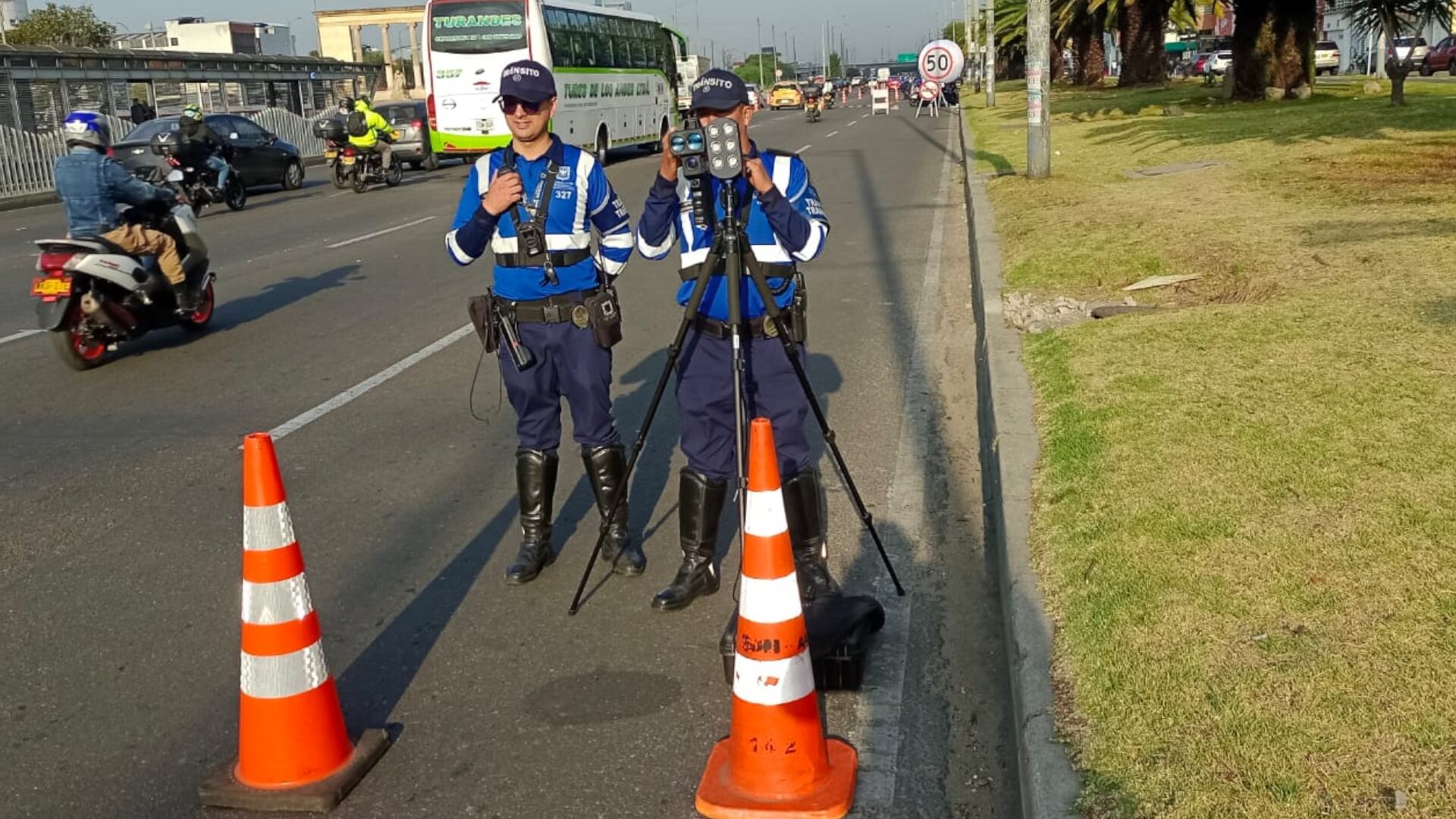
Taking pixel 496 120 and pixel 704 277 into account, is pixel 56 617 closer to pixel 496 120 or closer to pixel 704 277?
pixel 704 277

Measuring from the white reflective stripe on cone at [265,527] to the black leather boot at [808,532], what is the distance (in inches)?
65.7

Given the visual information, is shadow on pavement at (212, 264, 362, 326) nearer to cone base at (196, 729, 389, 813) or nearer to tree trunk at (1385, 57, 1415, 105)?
cone base at (196, 729, 389, 813)

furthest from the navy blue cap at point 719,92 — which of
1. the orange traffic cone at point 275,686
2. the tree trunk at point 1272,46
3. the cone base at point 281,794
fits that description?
the tree trunk at point 1272,46

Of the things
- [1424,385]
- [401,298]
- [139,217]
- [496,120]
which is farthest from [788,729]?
[496,120]

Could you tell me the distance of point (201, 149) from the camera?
20.9 m

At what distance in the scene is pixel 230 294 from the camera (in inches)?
479

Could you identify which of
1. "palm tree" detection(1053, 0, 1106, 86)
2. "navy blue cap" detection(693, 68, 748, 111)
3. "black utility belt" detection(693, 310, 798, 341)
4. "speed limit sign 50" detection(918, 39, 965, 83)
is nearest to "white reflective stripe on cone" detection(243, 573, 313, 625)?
"black utility belt" detection(693, 310, 798, 341)

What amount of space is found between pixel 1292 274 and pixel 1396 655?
604 centimetres

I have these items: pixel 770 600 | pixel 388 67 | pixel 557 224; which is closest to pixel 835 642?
pixel 770 600

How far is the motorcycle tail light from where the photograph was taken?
29.6 feet

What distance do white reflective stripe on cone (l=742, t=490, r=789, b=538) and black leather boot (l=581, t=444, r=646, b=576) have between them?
1614 mm

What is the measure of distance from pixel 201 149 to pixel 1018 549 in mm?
18986

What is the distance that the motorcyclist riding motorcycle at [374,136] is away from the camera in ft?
80.3

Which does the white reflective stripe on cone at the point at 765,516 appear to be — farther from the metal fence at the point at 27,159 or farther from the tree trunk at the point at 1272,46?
the tree trunk at the point at 1272,46
